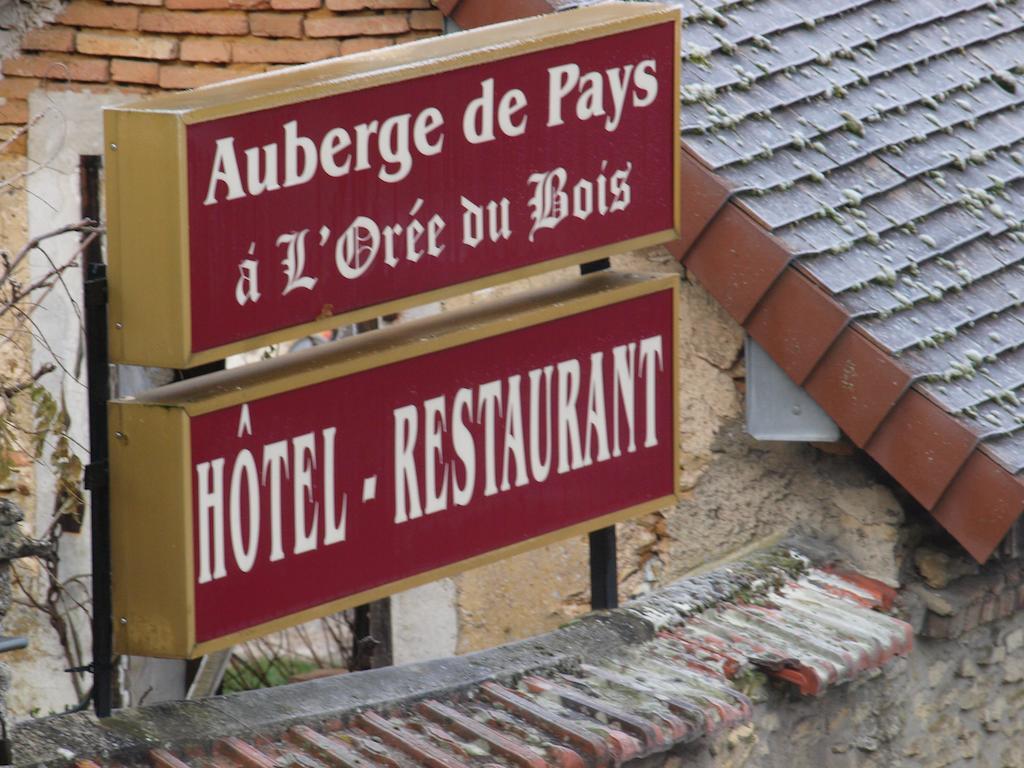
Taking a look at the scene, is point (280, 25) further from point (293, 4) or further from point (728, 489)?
point (728, 489)

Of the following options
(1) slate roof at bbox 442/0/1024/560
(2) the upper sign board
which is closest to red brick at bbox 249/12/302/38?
(1) slate roof at bbox 442/0/1024/560

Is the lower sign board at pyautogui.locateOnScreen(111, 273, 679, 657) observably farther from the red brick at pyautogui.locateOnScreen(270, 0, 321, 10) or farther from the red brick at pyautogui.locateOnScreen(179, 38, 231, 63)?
the red brick at pyautogui.locateOnScreen(179, 38, 231, 63)

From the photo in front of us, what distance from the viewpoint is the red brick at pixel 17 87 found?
5.58 m

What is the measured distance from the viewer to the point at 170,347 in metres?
2.91

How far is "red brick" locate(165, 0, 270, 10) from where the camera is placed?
218 inches

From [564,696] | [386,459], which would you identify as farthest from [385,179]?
[564,696]

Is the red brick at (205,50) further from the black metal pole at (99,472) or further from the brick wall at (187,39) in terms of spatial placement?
the black metal pole at (99,472)

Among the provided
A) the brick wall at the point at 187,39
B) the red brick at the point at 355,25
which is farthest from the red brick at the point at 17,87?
the red brick at the point at 355,25

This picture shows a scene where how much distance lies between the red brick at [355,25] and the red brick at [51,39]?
0.79 metres

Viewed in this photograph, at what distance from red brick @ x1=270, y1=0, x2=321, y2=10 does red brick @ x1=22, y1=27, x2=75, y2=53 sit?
0.68m

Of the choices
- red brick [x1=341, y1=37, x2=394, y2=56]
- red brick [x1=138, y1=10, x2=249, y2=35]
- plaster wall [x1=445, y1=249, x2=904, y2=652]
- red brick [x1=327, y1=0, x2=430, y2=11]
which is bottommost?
plaster wall [x1=445, y1=249, x2=904, y2=652]

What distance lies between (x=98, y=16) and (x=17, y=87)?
36 cm

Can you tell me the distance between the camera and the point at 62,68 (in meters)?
5.58

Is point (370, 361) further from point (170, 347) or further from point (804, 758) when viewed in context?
point (804, 758)
